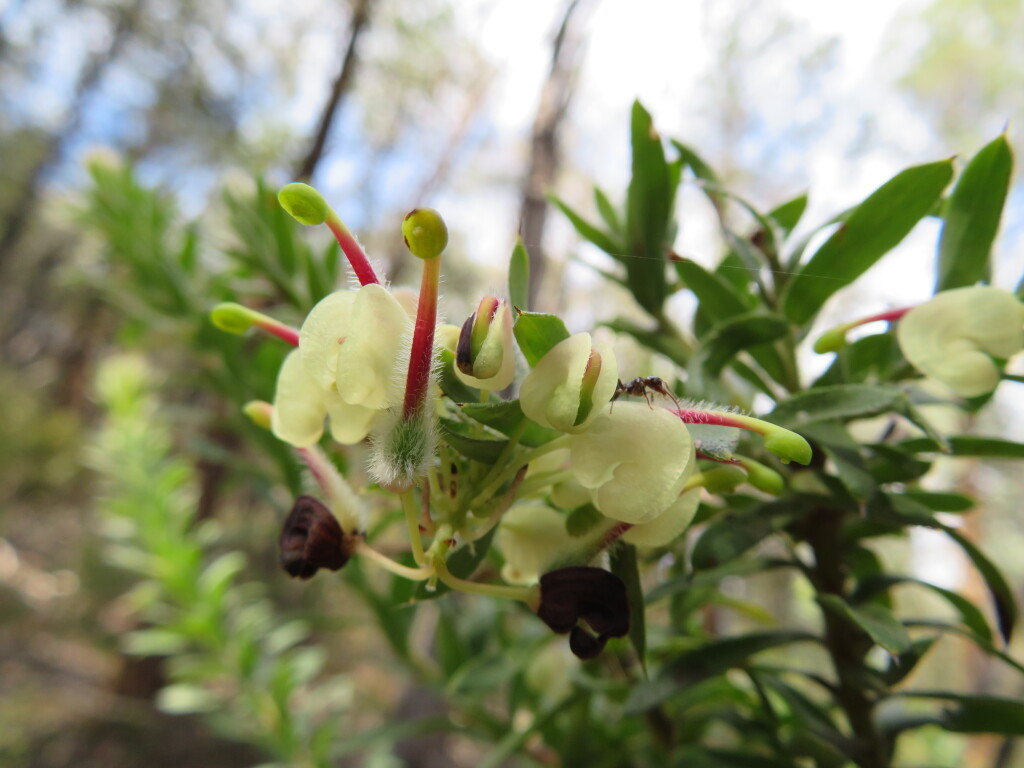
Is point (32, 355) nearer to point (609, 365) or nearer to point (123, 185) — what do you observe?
point (123, 185)

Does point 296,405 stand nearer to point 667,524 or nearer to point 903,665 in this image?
point 667,524

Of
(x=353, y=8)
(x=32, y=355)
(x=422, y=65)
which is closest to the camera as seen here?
(x=353, y=8)

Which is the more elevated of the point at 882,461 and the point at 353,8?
the point at 353,8

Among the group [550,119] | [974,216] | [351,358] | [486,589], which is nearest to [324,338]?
[351,358]

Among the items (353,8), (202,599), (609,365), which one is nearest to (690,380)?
(609,365)

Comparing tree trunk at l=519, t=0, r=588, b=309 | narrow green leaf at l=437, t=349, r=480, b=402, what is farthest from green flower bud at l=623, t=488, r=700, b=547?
tree trunk at l=519, t=0, r=588, b=309

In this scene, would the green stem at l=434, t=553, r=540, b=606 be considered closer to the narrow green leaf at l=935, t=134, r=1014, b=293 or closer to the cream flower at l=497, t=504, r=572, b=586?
the cream flower at l=497, t=504, r=572, b=586
